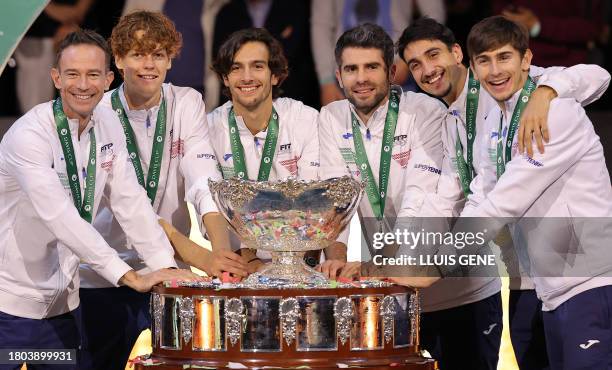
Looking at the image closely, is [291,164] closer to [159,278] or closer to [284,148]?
[284,148]

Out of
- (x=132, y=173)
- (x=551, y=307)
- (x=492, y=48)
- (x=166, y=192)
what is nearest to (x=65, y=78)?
(x=132, y=173)

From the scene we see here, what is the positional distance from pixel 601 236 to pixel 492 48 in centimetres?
80

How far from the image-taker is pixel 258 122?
4906mm

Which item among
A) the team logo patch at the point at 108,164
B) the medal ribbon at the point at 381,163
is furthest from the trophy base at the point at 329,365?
the medal ribbon at the point at 381,163

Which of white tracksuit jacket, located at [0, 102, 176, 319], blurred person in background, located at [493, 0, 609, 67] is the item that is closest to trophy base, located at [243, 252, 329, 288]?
white tracksuit jacket, located at [0, 102, 176, 319]

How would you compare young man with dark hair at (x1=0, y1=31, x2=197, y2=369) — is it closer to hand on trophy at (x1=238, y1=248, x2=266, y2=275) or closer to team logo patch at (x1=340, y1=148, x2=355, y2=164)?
hand on trophy at (x1=238, y1=248, x2=266, y2=275)

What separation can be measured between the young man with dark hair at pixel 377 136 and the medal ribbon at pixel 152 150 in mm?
674

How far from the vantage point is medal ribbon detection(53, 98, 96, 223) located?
171 inches

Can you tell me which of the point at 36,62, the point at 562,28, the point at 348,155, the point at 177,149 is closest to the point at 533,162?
the point at 348,155

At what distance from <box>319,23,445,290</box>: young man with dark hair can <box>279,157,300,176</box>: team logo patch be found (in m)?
0.12

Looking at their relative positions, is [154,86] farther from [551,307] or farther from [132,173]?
[551,307]

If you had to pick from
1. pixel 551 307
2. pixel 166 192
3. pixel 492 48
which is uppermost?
pixel 492 48

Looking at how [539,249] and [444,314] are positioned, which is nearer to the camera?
[539,249]

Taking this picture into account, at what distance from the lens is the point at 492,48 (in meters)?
4.32
